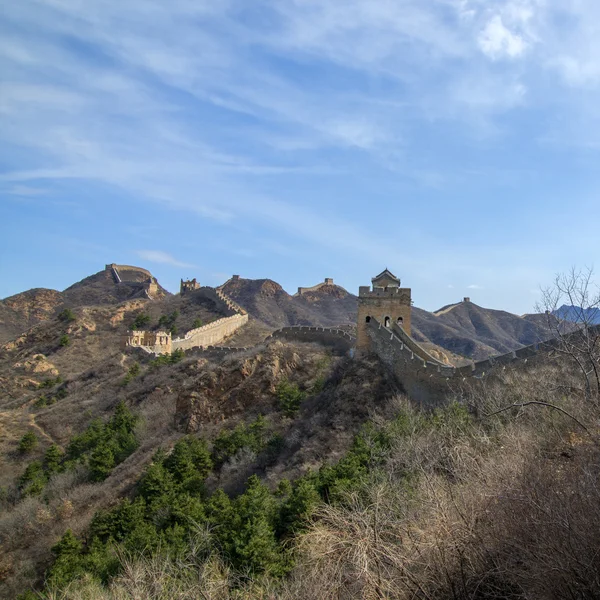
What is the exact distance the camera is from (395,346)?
23.5 metres

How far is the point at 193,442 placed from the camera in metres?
25.0

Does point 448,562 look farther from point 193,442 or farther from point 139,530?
point 193,442

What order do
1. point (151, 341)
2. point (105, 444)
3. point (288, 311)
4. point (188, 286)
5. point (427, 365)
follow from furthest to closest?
1. point (288, 311)
2. point (188, 286)
3. point (151, 341)
4. point (105, 444)
5. point (427, 365)

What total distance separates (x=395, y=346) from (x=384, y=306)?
3979mm

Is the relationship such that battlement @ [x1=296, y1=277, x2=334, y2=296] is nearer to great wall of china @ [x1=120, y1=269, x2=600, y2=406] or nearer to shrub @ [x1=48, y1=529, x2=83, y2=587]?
great wall of china @ [x1=120, y1=269, x2=600, y2=406]

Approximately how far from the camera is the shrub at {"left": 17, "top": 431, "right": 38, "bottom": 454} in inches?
1261

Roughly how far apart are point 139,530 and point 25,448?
18.2m

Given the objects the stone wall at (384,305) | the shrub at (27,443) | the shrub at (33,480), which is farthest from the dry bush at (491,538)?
the shrub at (27,443)

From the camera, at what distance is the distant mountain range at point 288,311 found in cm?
6381

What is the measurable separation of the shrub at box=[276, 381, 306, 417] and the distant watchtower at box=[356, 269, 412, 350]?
375cm

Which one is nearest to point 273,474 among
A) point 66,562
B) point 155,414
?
point 66,562

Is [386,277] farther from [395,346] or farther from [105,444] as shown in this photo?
[105,444]

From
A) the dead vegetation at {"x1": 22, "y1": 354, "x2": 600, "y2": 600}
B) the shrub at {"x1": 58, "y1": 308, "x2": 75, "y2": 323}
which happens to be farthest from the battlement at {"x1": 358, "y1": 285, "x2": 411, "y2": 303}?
the shrub at {"x1": 58, "y1": 308, "x2": 75, "y2": 323}

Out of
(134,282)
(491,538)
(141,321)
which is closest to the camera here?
(491,538)
